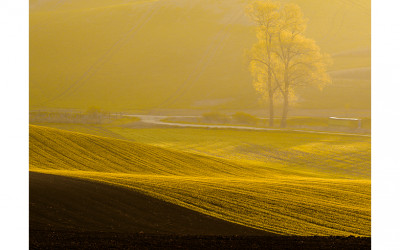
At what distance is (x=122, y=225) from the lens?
9.72 metres

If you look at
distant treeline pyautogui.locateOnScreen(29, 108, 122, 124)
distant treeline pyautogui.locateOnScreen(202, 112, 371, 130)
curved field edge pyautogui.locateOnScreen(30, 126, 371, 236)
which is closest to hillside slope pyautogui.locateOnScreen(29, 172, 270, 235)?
curved field edge pyautogui.locateOnScreen(30, 126, 371, 236)

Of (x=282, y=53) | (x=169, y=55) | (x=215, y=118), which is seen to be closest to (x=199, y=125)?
(x=215, y=118)

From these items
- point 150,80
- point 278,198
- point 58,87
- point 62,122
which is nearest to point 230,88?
point 150,80

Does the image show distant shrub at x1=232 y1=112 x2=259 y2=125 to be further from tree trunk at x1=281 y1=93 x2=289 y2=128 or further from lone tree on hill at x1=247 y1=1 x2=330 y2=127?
tree trunk at x1=281 y1=93 x2=289 y2=128

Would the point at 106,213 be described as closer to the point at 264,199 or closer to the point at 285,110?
the point at 264,199

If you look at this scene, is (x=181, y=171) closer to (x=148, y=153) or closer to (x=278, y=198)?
(x=148, y=153)

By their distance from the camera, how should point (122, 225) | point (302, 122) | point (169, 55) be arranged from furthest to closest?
point (169, 55), point (302, 122), point (122, 225)

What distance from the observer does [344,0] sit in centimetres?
12594

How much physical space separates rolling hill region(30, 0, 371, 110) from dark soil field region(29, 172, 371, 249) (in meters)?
64.0

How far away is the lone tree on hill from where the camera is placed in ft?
159

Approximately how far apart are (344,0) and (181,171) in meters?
116

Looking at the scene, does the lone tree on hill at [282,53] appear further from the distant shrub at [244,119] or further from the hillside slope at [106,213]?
the hillside slope at [106,213]

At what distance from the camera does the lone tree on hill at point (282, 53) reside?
48500 mm

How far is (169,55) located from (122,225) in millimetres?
91600
